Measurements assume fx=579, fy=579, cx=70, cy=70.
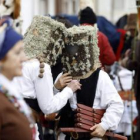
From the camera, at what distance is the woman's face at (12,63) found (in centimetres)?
296

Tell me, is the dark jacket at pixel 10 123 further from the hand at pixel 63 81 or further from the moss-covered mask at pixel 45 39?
the hand at pixel 63 81

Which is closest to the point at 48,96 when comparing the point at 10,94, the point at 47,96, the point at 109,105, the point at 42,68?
the point at 47,96

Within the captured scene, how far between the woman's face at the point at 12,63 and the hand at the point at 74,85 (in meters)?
1.57

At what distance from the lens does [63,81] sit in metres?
4.64

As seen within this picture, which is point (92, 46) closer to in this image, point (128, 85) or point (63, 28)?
point (63, 28)

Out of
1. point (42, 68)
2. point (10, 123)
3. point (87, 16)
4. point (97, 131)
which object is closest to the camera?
point (10, 123)

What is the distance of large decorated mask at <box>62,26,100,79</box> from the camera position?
459 cm

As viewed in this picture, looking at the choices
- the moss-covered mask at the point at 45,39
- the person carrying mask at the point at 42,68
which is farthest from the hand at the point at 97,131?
the moss-covered mask at the point at 45,39

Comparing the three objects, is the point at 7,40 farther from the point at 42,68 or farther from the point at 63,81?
the point at 63,81

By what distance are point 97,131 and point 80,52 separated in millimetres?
641

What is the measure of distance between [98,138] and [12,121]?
1.81 meters

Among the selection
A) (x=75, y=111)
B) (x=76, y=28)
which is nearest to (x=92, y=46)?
(x=76, y=28)

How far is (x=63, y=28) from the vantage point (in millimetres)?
4555

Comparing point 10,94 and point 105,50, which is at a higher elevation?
point 10,94
